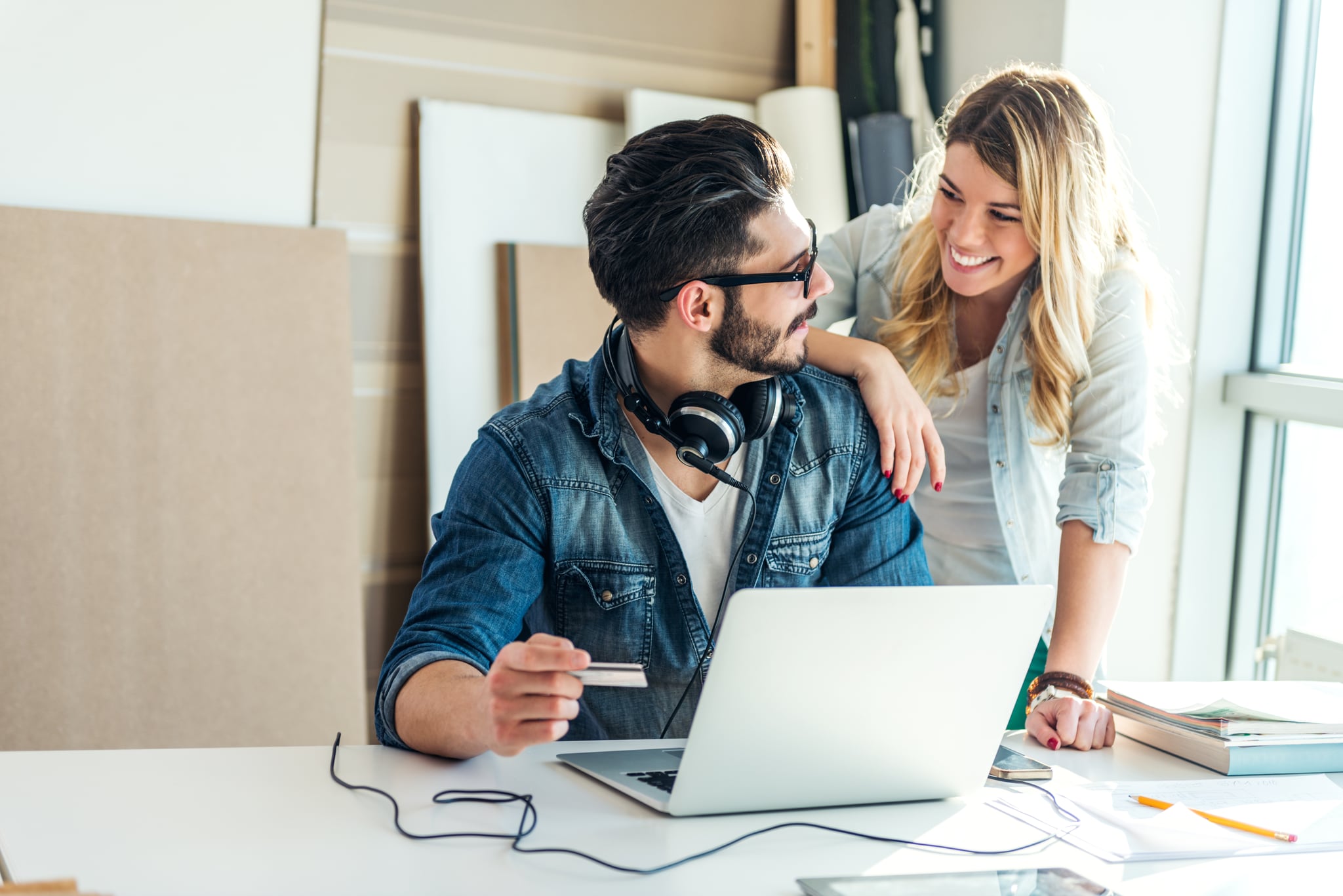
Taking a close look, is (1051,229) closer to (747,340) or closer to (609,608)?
(747,340)

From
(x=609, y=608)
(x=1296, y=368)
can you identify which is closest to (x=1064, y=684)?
(x=609, y=608)

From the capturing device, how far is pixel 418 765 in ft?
3.97

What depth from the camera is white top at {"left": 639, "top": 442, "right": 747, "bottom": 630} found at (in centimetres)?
154

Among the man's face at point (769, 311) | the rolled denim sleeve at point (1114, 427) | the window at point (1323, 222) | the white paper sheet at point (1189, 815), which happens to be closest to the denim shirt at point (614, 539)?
the man's face at point (769, 311)

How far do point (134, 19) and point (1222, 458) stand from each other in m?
2.79

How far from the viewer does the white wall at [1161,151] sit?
2588mm

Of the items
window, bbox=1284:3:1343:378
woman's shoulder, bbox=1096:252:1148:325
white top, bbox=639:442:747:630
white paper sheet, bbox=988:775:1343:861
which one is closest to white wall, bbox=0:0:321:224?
white top, bbox=639:442:747:630

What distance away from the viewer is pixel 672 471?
5.15 feet

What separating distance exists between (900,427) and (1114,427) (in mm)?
424

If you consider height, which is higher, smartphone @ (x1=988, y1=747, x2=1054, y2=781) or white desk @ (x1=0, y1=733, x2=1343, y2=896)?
white desk @ (x1=0, y1=733, x2=1343, y2=896)

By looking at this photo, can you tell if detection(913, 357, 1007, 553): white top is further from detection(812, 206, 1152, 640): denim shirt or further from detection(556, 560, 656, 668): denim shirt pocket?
detection(556, 560, 656, 668): denim shirt pocket

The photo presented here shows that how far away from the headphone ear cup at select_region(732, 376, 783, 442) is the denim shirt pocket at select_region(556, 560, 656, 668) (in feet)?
0.78

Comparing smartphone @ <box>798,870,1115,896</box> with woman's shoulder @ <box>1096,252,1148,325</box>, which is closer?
smartphone @ <box>798,870,1115,896</box>

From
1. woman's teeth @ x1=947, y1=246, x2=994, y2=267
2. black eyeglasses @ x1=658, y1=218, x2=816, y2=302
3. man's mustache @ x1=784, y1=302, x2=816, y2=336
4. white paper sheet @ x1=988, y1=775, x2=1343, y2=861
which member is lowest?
white paper sheet @ x1=988, y1=775, x2=1343, y2=861
